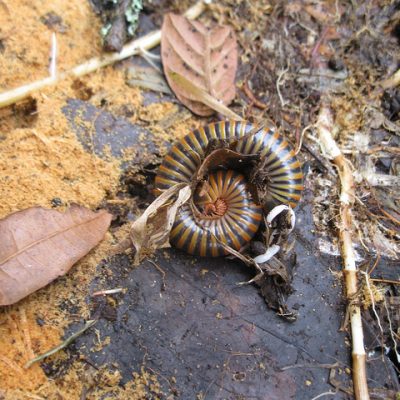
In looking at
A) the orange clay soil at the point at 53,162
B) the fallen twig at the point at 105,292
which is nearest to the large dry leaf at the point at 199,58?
the orange clay soil at the point at 53,162

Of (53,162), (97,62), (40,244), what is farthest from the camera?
(97,62)

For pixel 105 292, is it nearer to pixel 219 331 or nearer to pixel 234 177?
pixel 219 331

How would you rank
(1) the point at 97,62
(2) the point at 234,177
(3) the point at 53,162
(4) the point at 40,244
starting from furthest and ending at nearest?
(1) the point at 97,62 < (2) the point at 234,177 < (3) the point at 53,162 < (4) the point at 40,244

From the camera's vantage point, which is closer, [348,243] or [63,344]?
[63,344]

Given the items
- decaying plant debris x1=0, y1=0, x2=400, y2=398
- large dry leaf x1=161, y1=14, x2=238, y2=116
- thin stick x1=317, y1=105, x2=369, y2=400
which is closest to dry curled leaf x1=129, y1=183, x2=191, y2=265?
decaying plant debris x1=0, y1=0, x2=400, y2=398

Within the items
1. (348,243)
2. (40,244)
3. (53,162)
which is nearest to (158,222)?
(40,244)

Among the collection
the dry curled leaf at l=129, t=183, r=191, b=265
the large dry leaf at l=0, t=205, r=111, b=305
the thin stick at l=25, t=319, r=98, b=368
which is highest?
the dry curled leaf at l=129, t=183, r=191, b=265

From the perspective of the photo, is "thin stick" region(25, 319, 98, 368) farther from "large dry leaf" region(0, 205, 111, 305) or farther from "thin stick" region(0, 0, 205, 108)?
"thin stick" region(0, 0, 205, 108)
